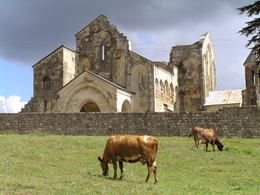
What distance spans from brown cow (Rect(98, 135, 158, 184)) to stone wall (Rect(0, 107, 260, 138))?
12049 millimetres

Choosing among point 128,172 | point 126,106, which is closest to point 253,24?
point 128,172

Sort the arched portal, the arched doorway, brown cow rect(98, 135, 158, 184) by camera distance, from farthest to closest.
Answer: the arched doorway < the arched portal < brown cow rect(98, 135, 158, 184)

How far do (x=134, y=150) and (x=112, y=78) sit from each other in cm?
2539

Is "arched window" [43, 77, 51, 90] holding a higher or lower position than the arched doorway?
higher

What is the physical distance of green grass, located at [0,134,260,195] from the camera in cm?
835

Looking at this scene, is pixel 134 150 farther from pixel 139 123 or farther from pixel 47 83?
pixel 47 83

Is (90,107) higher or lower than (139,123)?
higher

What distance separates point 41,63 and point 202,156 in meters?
24.9

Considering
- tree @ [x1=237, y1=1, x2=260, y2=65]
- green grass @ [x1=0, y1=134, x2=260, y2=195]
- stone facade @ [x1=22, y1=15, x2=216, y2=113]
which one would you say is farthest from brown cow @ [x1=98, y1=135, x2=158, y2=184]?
stone facade @ [x1=22, y1=15, x2=216, y2=113]

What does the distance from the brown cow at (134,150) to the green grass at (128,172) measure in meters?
0.60

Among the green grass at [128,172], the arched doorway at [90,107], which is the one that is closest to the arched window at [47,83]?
the arched doorway at [90,107]

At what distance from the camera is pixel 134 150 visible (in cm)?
924

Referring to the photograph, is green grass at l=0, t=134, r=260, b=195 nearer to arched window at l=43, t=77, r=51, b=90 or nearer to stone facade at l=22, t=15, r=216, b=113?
stone facade at l=22, t=15, r=216, b=113

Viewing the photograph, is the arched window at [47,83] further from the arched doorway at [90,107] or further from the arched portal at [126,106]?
the arched portal at [126,106]
